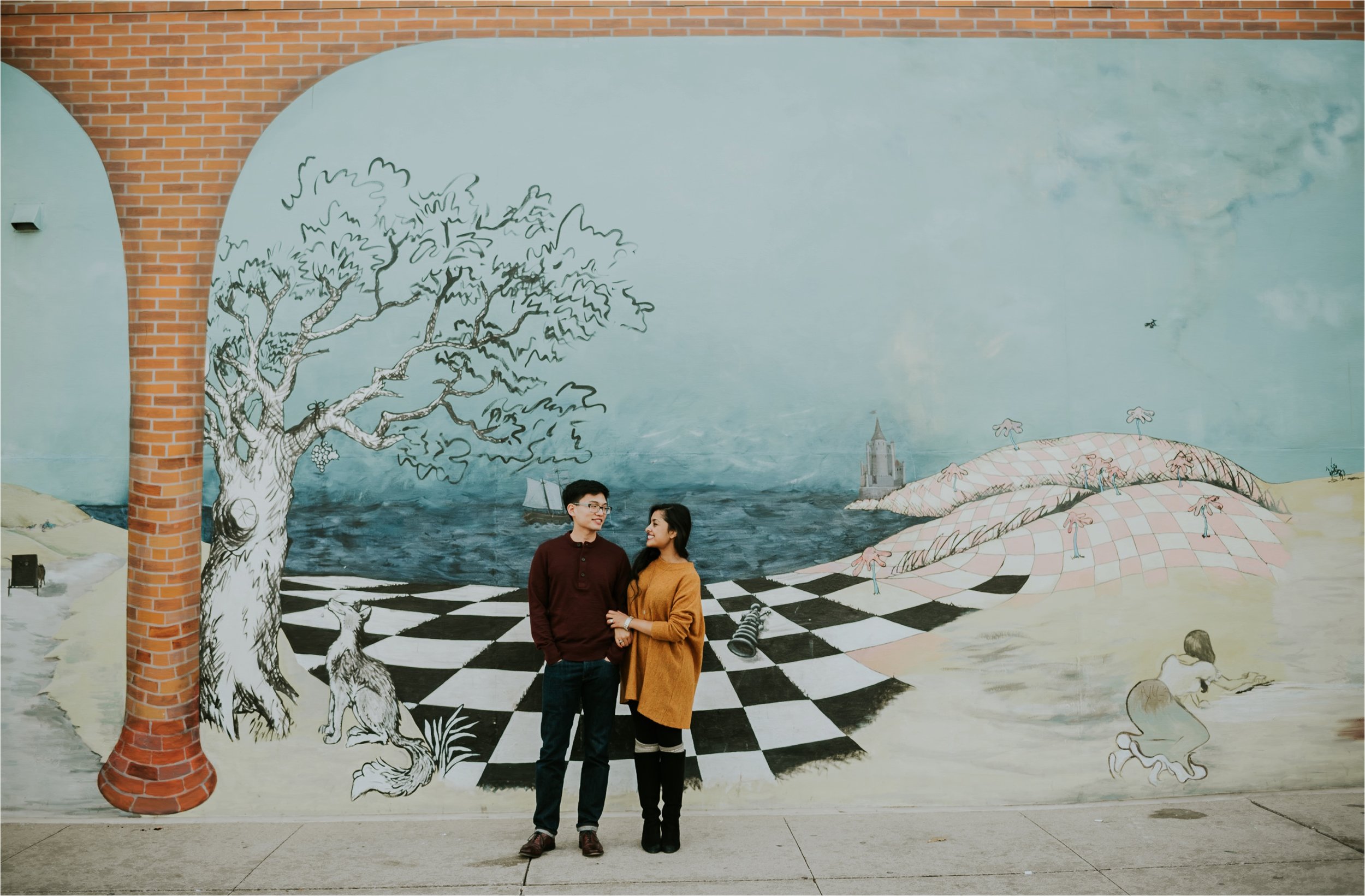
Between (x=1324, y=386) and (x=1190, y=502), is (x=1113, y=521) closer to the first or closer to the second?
(x=1190, y=502)

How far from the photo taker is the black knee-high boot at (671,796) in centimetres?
338

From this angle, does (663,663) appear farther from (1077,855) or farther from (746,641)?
(1077,855)

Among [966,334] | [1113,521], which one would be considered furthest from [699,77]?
[1113,521]

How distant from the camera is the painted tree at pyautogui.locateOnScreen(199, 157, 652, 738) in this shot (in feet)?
13.2

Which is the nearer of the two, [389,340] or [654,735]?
[654,735]

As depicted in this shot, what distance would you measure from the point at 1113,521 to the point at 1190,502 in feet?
1.34

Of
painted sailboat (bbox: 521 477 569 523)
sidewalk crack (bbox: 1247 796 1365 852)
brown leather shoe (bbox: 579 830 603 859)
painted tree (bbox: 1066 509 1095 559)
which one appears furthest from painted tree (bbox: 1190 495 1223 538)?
brown leather shoe (bbox: 579 830 603 859)

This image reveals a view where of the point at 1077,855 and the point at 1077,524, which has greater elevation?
the point at 1077,524

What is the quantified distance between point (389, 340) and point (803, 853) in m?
3.03

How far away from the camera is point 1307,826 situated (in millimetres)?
3729

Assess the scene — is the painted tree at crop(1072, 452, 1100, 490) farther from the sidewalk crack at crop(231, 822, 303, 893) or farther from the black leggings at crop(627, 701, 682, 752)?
the sidewalk crack at crop(231, 822, 303, 893)

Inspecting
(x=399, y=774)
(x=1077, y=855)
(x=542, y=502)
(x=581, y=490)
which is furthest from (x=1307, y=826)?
(x=399, y=774)

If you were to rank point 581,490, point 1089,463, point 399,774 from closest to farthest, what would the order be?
1. point 581,490
2. point 399,774
3. point 1089,463

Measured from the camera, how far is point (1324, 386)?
13.9ft
